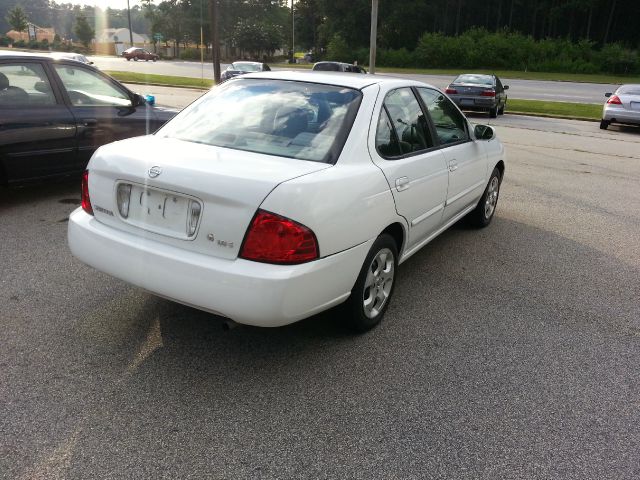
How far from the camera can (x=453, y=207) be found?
4.60 m

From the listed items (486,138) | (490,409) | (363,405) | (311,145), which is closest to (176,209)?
(311,145)

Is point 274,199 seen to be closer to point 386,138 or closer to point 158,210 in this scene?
point 158,210

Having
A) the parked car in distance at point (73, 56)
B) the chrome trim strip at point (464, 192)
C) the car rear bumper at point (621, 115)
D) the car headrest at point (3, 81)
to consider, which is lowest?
the car rear bumper at point (621, 115)

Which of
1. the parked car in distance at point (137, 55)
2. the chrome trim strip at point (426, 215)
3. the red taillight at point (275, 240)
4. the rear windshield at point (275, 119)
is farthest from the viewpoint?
the parked car in distance at point (137, 55)

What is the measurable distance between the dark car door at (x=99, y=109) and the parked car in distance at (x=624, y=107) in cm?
1381

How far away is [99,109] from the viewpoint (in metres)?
6.29

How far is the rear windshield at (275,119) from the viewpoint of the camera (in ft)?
10.5

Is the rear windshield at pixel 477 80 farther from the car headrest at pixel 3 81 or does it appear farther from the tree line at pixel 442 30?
the tree line at pixel 442 30

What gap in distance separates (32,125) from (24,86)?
486mm

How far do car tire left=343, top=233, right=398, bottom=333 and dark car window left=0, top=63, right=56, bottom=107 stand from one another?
174 inches

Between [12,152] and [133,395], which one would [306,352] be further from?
[12,152]

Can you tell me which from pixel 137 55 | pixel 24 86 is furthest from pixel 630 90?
pixel 137 55

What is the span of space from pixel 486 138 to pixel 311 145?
2.56 metres

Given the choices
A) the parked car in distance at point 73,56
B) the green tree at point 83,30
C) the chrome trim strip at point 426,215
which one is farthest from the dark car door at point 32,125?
the green tree at point 83,30
